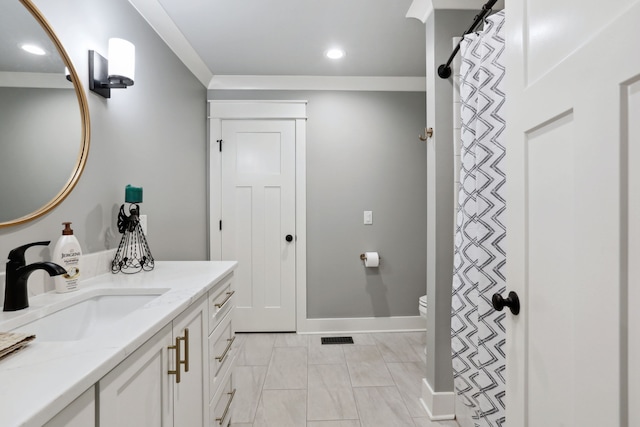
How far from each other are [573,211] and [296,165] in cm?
247

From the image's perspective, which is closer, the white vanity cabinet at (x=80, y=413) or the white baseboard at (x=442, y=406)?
the white vanity cabinet at (x=80, y=413)

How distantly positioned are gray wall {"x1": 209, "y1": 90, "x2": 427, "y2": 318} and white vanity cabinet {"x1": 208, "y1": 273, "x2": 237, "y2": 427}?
1438 mm

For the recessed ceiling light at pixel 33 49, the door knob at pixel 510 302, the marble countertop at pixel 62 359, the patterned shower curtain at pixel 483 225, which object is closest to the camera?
the marble countertop at pixel 62 359

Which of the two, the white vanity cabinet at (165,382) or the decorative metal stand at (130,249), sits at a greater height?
the decorative metal stand at (130,249)

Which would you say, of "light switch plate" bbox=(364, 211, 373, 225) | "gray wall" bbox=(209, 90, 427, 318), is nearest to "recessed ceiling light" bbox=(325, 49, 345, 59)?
"gray wall" bbox=(209, 90, 427, 318)

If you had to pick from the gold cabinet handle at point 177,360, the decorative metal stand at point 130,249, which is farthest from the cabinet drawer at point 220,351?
the decorative metal stand at point 130,249

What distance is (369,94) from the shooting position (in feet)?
9.81

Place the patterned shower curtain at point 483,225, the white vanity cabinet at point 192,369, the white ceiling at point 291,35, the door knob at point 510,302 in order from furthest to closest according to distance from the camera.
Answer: the white ceiling at point 291,35 < the patterned shower curtain at point 483,225 < the white vanity cabinet at point 192,369 < the door knob at point 510,302

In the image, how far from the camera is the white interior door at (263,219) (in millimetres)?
2969

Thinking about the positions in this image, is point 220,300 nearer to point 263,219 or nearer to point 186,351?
point 186,351

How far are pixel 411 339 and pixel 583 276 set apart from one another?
2.45 m

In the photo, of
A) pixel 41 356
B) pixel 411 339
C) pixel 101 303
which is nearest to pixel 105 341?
pixel 41 356

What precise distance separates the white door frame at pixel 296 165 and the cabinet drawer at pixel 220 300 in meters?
1.37

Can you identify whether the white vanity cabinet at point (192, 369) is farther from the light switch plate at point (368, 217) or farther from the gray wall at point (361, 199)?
the light switch plate at point (368, 217)
